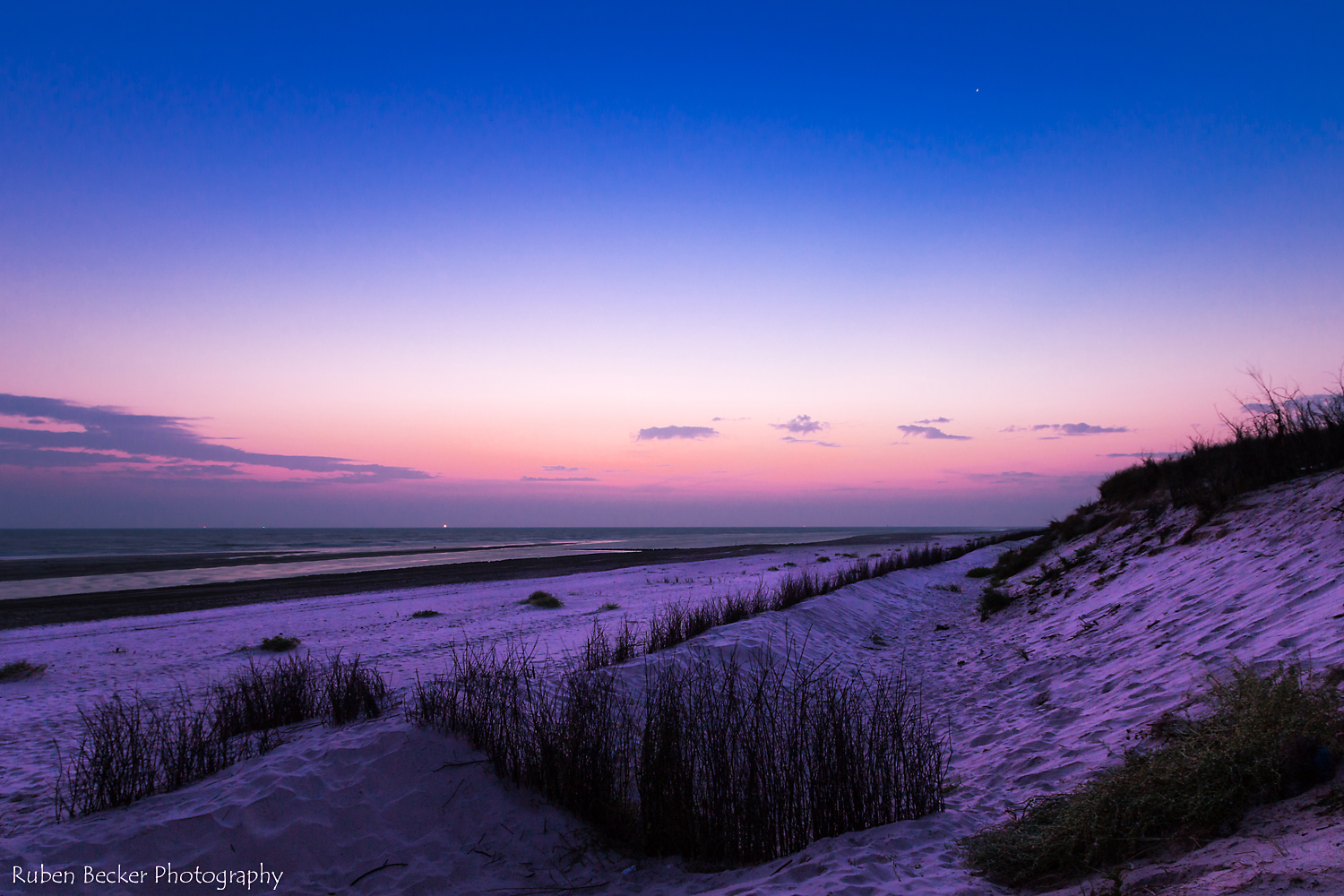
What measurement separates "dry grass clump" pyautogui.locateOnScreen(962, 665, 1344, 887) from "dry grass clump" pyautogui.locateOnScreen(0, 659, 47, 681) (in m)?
16.0

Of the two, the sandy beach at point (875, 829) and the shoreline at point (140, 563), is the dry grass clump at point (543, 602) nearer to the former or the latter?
the sandy beach at point (875, 829)

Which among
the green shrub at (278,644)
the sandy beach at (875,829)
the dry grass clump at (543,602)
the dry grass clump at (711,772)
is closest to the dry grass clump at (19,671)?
the sandy beach at (875,829)

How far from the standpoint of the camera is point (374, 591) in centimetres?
2645

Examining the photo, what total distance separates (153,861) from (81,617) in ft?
70.3

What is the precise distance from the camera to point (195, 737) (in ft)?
20.3

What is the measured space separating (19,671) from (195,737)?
9481mm

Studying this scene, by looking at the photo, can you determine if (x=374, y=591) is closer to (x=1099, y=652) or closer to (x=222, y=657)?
(x=222, y=657)

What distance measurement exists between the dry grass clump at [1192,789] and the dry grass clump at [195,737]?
20.6 ft

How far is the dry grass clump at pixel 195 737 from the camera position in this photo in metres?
5.57

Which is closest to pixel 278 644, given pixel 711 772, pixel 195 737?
pixel 195 737

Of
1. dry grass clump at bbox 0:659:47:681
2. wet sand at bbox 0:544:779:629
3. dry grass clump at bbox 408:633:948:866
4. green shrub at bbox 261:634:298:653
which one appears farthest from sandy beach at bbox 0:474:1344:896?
wet sand at bbox 0:544:779:629

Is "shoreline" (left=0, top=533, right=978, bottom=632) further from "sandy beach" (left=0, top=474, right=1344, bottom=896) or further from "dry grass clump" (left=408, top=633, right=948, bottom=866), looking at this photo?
"dry grass clump" (left=408, top=633, right=948, bottom=866)

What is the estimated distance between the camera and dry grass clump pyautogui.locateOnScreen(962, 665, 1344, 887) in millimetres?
3609

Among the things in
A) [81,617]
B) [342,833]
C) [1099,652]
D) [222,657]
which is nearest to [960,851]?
[342,833]
